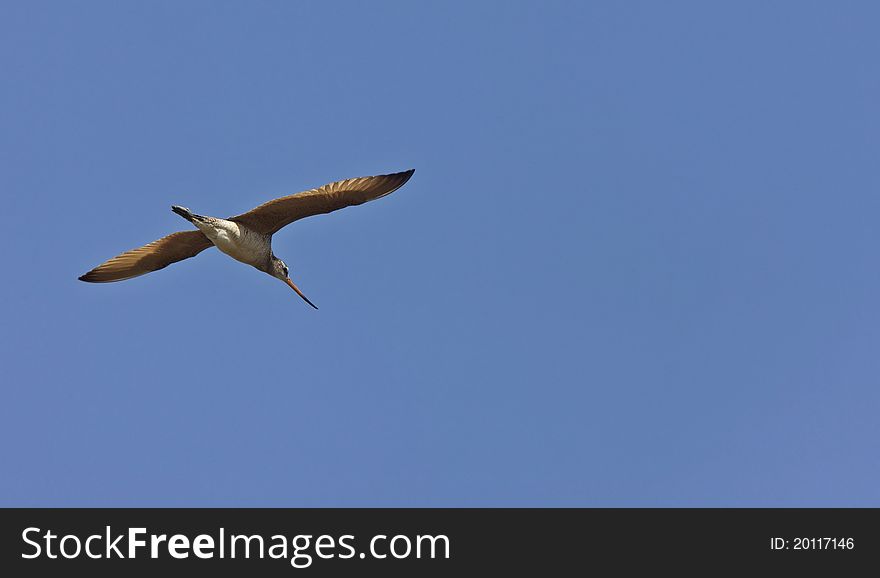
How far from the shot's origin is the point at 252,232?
27.2m

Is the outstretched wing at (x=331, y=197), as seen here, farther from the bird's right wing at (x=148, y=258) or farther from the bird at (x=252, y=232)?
the bird's right wing at (x=148, y=258)

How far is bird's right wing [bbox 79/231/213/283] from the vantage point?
28.4 metres

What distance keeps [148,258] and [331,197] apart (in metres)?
5.71

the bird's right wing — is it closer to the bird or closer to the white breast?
the bird

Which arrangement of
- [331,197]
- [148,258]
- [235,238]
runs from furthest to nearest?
[148,258] → [235,238] → [331,197]

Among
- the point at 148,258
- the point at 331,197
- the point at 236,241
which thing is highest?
the point at 148,258

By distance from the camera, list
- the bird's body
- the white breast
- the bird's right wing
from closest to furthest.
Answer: the bird's body, the white breast, the bird's right wing

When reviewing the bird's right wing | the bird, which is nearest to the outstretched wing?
the bird

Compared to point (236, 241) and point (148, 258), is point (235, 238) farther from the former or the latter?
point (148, 258)

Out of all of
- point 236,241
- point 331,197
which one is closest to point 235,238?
point 236,241

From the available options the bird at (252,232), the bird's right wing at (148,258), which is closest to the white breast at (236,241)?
the bird at (252,232)
